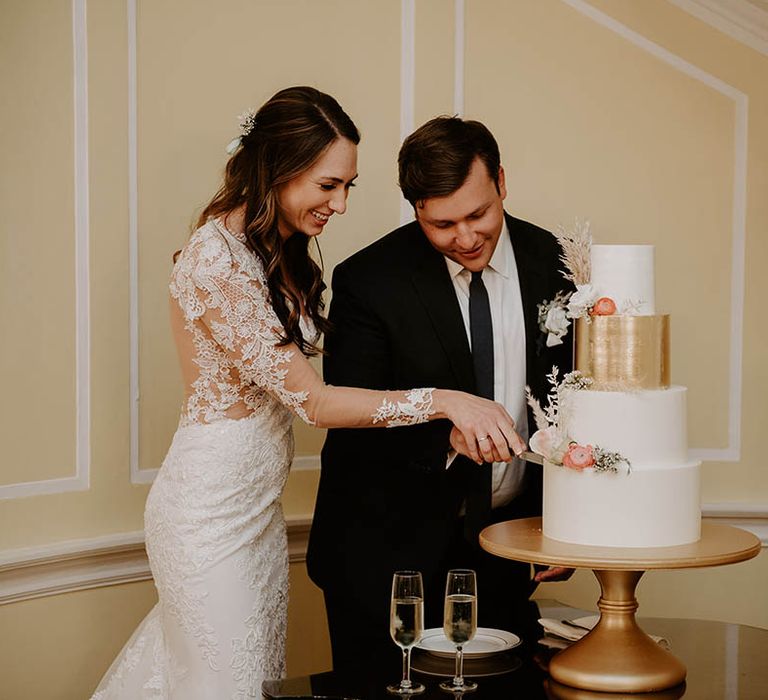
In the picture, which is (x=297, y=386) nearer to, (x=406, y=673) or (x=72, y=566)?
(x=406, y=673)

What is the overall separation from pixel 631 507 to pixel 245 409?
992 millimetres

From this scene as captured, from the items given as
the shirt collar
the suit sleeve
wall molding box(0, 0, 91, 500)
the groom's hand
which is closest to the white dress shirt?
the shirt collar

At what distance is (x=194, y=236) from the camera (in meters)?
2.78

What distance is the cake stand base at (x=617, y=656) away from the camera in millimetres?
2396

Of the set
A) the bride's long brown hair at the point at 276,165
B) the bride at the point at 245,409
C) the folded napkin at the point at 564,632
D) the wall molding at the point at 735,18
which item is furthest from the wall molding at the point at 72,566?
the wall molding at the point at 735,18

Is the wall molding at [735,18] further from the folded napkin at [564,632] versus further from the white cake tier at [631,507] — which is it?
the folded napkin at [564,632]

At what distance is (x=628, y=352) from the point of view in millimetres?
2455

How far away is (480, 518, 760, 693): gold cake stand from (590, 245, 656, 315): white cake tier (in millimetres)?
527

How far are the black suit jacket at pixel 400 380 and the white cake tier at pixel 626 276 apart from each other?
0.63m

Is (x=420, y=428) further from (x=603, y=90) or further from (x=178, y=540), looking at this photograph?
(x=603, y=90)

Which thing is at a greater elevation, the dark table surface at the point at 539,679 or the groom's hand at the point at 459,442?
the groom's hand at the point at 459,442

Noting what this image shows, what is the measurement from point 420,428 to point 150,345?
40.8 inches

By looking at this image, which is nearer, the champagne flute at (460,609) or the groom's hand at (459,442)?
the champagne flute at (460,609)

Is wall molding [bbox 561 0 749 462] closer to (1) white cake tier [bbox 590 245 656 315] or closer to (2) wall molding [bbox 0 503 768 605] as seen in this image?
(1) white cake tier [bbox 590 245 656 315]
